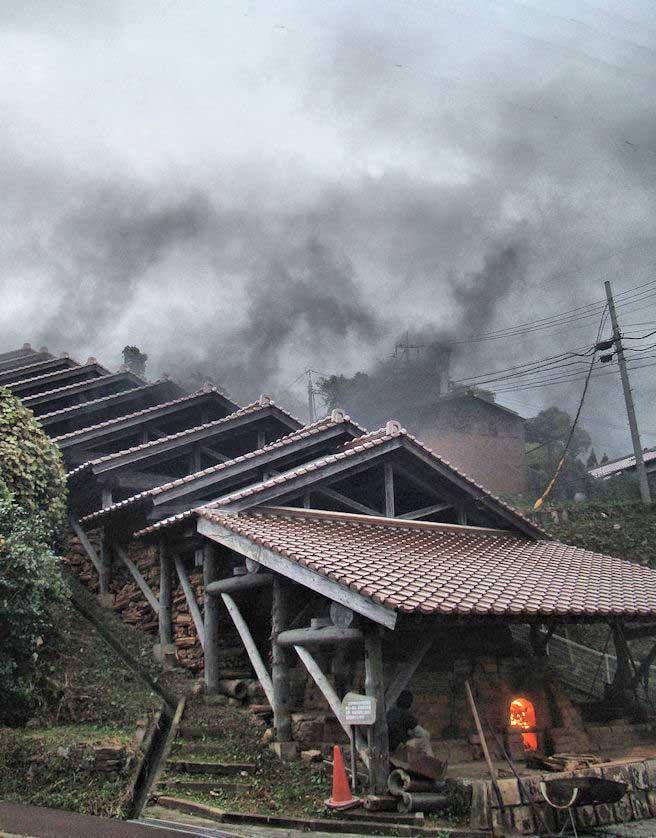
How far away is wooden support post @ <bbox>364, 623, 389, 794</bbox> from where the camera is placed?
8.31 m

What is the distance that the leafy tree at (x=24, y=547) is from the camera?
10695mm

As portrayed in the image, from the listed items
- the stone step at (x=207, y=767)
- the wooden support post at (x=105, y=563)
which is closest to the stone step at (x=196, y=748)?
the stone step at (x=207, y=767)

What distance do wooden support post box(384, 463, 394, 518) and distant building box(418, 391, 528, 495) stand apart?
22130 mm

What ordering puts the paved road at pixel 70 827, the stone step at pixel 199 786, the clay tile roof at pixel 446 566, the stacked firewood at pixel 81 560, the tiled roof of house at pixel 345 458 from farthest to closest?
the stacked firewood at pixel 81 560 → the tiled roof of house at pixel 345 458 → the stone step at pixel 199 786 → the clay tile roof at pixel 446 566 → the paved road at pixel 70 827

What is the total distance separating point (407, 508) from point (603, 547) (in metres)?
10.5

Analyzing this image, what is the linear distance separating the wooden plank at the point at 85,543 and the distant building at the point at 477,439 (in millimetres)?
21157

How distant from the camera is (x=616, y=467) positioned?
37.0 metres

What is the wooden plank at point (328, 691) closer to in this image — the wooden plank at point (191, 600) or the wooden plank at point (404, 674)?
the wooden plank at point (404, 674)

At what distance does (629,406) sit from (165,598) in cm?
1830

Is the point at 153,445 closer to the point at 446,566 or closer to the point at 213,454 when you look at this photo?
the point at 213,454

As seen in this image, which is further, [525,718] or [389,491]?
[389,491]

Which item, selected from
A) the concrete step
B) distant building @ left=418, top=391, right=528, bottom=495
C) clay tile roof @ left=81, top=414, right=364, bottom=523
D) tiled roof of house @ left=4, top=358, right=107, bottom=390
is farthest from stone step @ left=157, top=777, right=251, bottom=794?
distant building @ left=418, top=391, right=528, bottom=495

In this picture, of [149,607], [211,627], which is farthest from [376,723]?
[149,607]

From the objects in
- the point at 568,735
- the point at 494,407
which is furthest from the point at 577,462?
the point at 568,735
